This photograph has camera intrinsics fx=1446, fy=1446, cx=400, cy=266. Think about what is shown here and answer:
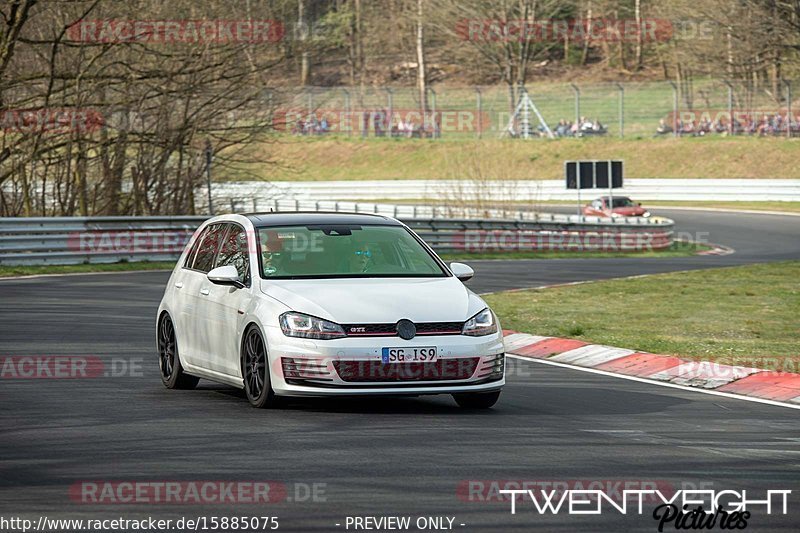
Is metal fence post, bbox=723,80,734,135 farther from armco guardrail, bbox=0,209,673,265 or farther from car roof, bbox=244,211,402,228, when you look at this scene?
car roof, bbox=244,211,402,228

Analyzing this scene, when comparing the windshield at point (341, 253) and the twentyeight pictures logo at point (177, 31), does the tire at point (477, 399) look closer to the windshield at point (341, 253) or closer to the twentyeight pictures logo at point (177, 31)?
the windshield at point (341, 253)

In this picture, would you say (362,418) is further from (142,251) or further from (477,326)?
(142,251)

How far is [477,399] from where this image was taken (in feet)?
35.5

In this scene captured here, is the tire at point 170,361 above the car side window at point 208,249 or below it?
below

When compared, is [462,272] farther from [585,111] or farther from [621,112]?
[585,111]

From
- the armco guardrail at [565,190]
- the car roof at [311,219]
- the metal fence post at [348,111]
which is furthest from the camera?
the metal fence post at [348,111]

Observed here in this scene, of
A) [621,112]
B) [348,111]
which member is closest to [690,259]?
[621,112]

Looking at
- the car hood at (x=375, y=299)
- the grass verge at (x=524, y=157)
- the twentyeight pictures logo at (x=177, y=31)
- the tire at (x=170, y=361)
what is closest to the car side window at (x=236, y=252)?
the car hood at (x=375, y=299)

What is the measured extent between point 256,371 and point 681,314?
10.00 metres

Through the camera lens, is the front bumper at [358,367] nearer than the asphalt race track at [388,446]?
No

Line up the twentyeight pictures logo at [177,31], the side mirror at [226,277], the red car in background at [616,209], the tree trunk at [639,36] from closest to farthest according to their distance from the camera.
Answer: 1. the side mirror at [226,277]
2. the twentyeight pictures logo at [177,31]
3. the red car in background at [616,209]
4. the tree trunk at [639,36]

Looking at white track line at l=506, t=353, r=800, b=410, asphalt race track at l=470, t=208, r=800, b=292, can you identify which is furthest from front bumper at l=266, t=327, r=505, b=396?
asphalt race track at l=470, t=208, r=800, b=292

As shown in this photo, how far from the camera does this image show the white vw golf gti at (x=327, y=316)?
398 inches

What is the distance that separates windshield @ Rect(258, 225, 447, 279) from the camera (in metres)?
11.0
